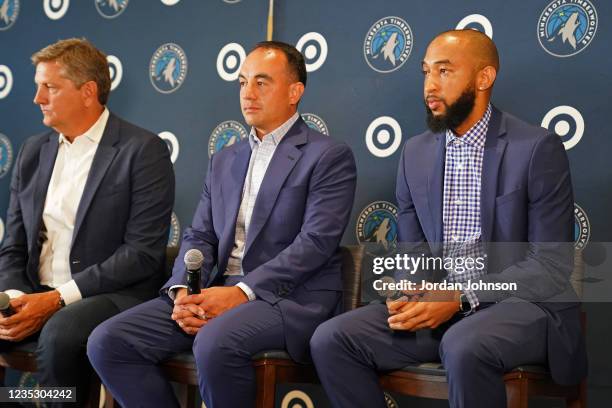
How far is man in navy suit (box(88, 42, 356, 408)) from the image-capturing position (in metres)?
3.12

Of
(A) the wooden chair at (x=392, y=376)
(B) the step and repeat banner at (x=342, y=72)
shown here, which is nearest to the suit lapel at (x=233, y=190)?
(A) the wooden chair at (x=392, y=376)

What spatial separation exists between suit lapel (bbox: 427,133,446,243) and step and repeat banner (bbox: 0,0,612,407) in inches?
23.5

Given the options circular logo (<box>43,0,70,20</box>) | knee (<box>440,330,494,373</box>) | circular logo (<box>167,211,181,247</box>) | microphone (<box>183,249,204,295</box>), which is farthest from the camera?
circular logo (<box>43,0,70,20</box>)

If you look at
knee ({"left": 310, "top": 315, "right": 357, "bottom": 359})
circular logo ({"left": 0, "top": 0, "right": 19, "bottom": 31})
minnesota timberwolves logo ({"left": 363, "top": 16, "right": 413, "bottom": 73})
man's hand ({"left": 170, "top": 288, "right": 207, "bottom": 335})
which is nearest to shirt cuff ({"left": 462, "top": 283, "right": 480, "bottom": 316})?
knee ({"left": 310, "top": 315, "right": 357, "bottom": 359})

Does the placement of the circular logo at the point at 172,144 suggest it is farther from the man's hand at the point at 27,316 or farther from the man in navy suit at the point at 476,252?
the man in navy suit at the point at 476,252

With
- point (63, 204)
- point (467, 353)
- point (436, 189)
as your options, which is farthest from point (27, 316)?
point (467, 353)

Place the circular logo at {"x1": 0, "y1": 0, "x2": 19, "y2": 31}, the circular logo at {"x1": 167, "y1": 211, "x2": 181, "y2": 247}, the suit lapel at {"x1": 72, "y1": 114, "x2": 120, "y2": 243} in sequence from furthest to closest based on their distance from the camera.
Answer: the circular logo at {"x1": 0, "y1": 0, "x2": 19, "y2": 31}, the circular logo at {"x1": 167, "y1": 211, "x2": 181, "y2": 247}, the suit lapel at {"x1": 72, "y1": 114, "x2": 120, "y2": 243}

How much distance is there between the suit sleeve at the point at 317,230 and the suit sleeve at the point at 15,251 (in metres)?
1.23

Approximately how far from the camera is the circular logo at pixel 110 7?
4.97m

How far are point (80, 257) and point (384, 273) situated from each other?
1.36 meters

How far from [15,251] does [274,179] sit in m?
1.36

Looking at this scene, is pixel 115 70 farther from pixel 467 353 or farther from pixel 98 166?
pixel 467 353

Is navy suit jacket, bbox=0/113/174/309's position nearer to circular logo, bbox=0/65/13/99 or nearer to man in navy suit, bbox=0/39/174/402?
man in navy suit, bbox=0/39/174/402

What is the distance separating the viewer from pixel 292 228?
3.49 metres
